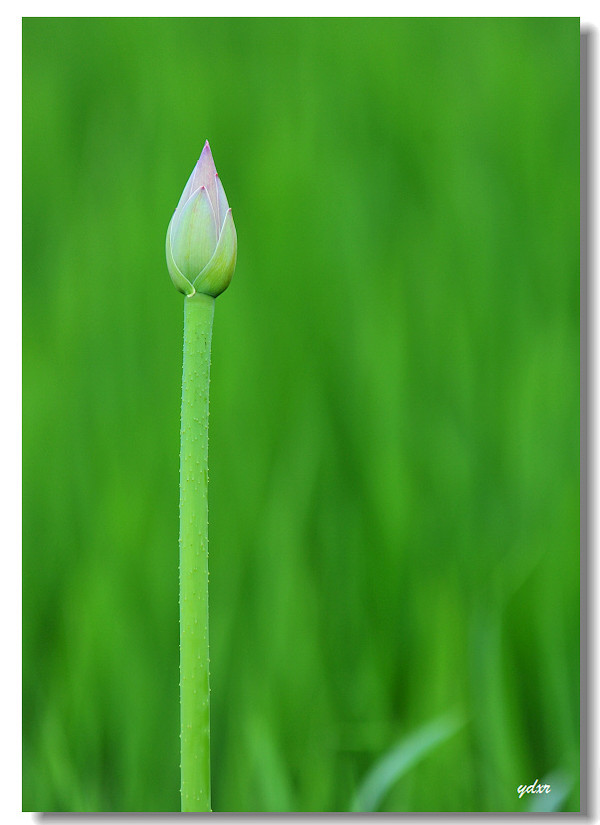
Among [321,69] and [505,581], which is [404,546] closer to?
[505,581]

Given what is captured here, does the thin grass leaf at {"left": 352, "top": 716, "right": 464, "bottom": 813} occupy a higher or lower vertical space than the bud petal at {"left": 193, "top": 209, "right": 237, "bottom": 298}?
lower

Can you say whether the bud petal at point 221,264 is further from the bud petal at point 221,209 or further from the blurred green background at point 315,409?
the blurred green background at point 315,409

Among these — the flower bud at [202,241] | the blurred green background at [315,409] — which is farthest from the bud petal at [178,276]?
the blurred green background at [315,409]

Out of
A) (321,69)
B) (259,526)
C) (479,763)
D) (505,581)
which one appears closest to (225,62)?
(321,69)

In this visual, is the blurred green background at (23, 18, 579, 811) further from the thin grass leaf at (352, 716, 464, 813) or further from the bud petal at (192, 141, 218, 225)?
the bud petal at (192, 141, 218, 225)

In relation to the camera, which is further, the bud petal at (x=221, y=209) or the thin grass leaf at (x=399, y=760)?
the thin grass leaf at (x=399, y=760)

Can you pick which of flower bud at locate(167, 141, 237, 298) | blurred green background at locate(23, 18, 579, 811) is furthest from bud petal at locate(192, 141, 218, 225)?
blurred green background at locate(23, 18, 579, 811)
